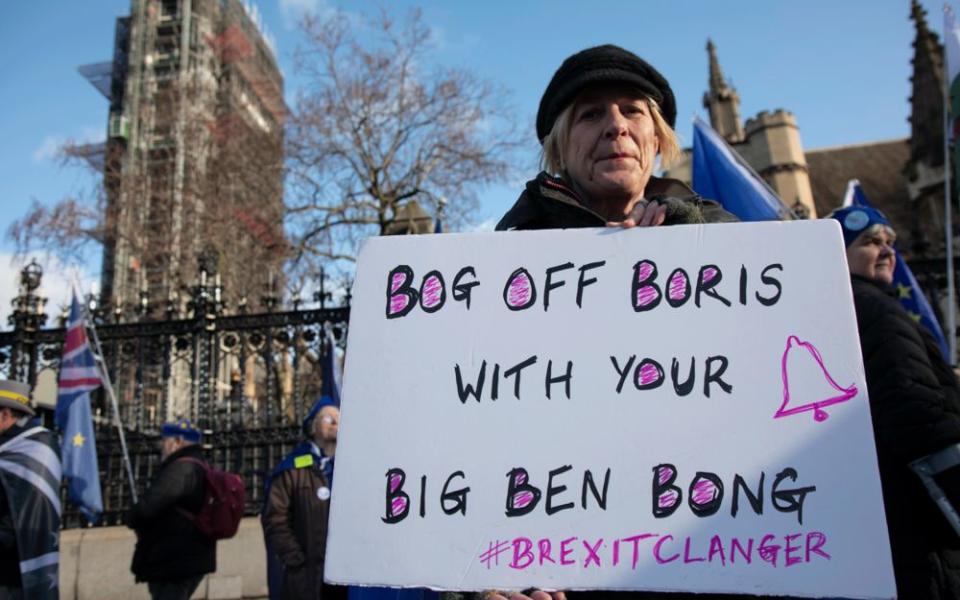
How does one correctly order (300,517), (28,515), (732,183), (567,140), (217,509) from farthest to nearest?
(217,509) < (300,517) < (732,183) < (28,515) < (567,140)

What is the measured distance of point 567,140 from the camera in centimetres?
183

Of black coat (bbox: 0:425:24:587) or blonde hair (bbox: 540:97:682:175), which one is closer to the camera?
blonde hair (bbox: 540:97:682:175)

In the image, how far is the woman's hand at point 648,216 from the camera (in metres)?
1.54

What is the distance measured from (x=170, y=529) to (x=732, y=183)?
16.4 ft

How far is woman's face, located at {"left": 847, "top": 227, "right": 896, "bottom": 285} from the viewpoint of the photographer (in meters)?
2.94

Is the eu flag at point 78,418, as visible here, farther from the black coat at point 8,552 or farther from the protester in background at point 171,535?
the black coat at point 8,552

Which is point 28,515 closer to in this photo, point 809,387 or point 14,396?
point 14,396

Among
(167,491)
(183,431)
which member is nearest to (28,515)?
(167,491)

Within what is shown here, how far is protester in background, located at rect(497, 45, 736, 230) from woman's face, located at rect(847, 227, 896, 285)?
58.9 inches

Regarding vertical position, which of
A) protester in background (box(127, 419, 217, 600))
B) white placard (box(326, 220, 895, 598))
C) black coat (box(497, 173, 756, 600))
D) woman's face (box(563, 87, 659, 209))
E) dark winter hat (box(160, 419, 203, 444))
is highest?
woman's face (box(563, 87, 659, 209))

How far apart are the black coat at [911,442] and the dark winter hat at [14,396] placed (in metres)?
4.85

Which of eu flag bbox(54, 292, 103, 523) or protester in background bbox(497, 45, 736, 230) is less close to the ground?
protester in background bbox(497, 45, 736, 230)

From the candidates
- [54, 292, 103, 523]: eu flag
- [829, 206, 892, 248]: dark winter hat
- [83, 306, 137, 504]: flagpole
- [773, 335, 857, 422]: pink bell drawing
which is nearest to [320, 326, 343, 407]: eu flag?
[83, 306, 137, 504]: flagpole

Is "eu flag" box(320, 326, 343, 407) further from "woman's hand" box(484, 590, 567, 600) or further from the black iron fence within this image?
"woman's hand" box(484, 590, 567, 600)
